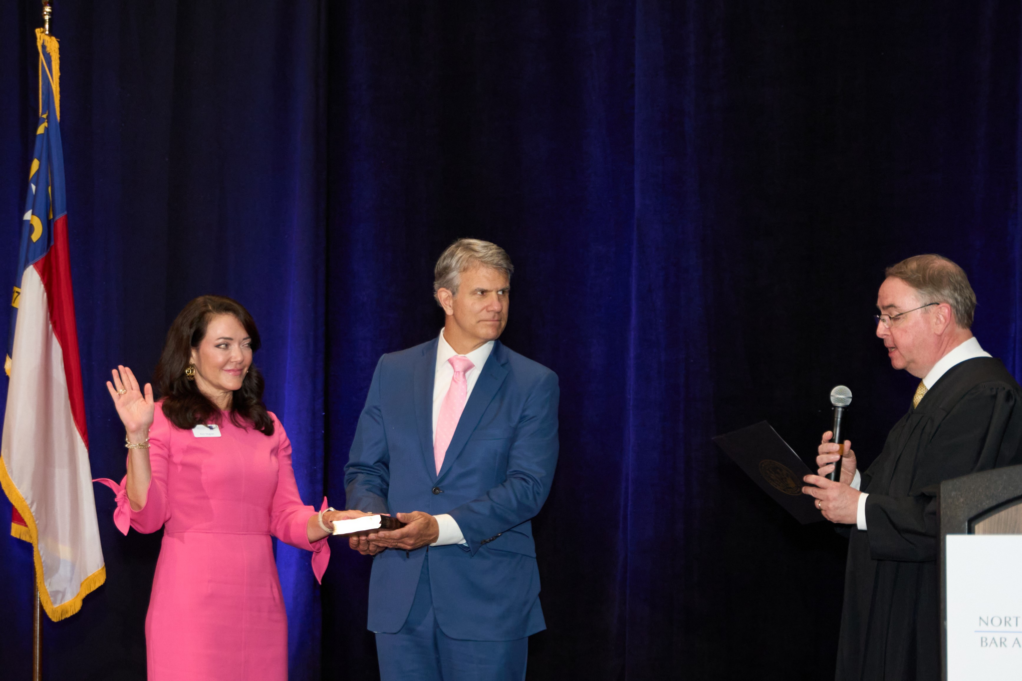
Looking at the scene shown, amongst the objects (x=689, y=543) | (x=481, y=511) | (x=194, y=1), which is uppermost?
(x=194, y=1)

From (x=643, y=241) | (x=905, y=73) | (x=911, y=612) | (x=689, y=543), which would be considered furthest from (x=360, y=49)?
(x=911, y=612)

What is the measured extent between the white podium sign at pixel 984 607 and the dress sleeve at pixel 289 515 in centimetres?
190

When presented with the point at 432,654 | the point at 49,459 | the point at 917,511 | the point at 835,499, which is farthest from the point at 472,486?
the point at 49,459

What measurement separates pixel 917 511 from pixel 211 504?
77.3 inches

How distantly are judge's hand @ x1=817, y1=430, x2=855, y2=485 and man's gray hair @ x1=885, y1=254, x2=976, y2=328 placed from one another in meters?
0.48

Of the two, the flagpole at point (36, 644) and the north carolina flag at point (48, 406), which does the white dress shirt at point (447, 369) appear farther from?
the flagpole at point (36, 644)

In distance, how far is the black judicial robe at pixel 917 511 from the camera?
7.32ft

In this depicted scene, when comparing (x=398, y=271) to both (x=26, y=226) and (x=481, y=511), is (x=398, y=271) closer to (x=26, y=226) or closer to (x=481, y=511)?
(x=26, y=226)

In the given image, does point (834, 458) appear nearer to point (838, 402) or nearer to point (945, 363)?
point (838, 402)

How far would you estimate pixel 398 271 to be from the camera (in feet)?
13.9

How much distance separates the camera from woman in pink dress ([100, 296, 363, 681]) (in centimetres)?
248

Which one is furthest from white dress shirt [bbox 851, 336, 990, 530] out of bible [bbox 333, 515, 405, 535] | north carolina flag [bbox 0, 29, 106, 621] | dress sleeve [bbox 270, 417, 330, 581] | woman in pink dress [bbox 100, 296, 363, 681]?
north carolina flag [bbox 0, 29, 106, 621]

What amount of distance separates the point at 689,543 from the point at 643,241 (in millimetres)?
1381

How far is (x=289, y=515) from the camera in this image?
2.70m
